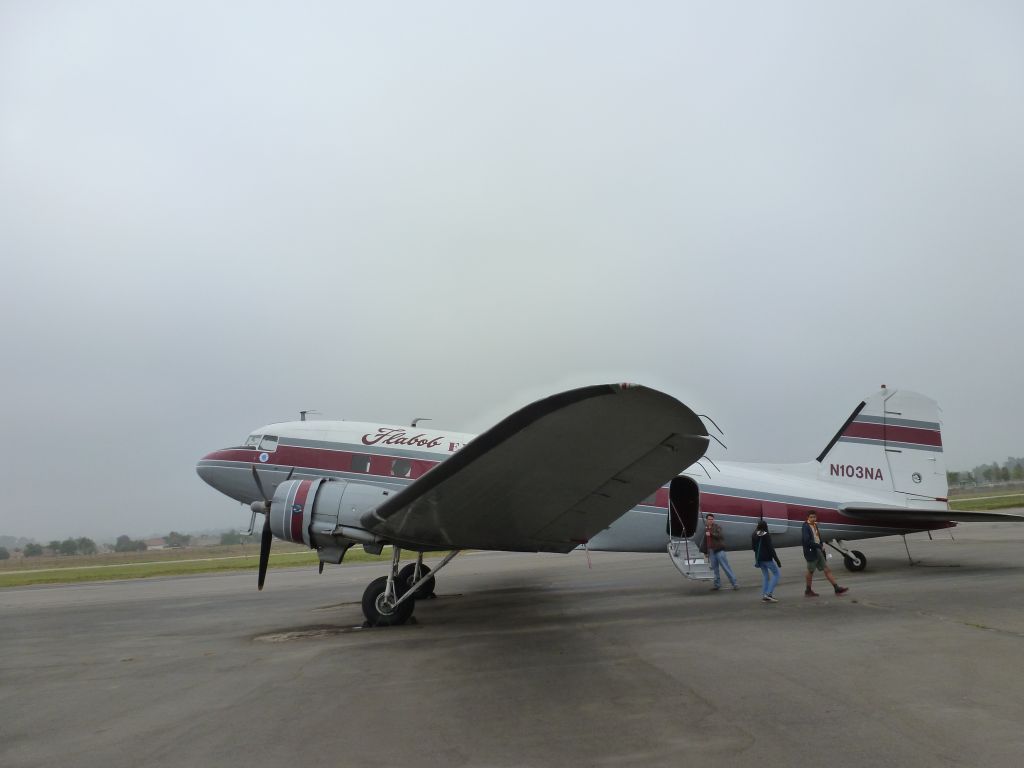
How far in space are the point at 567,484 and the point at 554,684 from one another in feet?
6.81

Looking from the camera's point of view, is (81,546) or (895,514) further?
(81,546)

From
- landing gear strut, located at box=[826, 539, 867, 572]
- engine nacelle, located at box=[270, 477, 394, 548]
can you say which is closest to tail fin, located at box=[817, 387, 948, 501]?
landing gear strut, located at box=[826, 539, 867, 572]

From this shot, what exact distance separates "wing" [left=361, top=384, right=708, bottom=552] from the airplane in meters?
0.02

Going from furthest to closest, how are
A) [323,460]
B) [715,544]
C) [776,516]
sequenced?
[776,516], [323,460], [715,544]

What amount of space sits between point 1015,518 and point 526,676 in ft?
31.9

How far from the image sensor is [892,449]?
12.9m

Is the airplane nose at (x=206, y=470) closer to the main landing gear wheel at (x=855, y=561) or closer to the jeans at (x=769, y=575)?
the jeans at (x=769, y=575)

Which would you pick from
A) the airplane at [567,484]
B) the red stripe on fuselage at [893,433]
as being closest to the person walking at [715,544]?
the airplane at [567,484]

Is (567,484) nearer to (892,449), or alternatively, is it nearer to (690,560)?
(690,560)

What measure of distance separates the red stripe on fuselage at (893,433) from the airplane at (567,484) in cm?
2

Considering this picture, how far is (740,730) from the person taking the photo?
13.9ft

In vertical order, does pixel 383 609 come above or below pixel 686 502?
below

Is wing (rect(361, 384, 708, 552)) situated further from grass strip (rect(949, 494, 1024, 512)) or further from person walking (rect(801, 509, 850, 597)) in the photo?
grass strip (rect(949, 494, 1024, 512))

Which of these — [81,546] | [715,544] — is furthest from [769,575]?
[81,546]
